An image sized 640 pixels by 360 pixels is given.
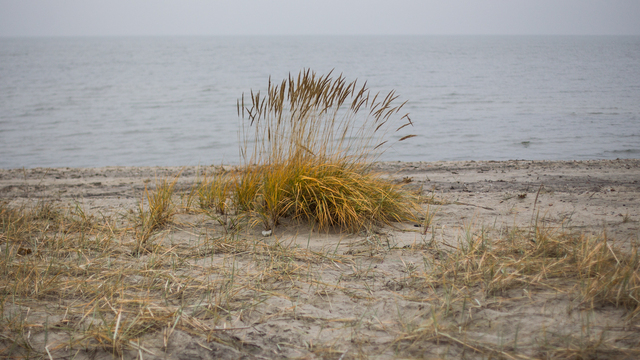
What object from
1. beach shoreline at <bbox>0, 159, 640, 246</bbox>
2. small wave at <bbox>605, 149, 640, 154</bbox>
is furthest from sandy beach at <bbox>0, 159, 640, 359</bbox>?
small wave at <bbox>605, 149, 640, 154</bbox>

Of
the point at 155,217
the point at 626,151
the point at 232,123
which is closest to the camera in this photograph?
the point at 155,217

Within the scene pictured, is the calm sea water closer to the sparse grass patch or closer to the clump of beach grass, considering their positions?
the sparse grass patch

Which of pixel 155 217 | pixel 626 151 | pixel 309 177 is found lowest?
pixel 626 151

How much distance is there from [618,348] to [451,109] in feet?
52.8

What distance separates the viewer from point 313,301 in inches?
102

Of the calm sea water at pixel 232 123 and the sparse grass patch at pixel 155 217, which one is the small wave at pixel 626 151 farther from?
the sparse grass patch at pixel 155 217

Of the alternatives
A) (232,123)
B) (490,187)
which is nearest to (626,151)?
(490,187)

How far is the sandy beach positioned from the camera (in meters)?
2.05

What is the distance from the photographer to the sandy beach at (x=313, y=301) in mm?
2051

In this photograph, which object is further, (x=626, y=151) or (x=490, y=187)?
(x=626, y=151)

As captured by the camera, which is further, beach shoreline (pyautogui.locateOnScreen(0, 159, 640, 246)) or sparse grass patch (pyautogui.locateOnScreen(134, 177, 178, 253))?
beach shoreline (pyautogui.locateOnScreen(0, 159, 640, 246))

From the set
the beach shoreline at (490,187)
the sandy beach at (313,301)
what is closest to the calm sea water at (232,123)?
the beach shoreline at (490,187)

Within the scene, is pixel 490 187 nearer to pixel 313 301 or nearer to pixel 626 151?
pixel 313 301

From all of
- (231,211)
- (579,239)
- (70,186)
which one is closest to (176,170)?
(70,186)
